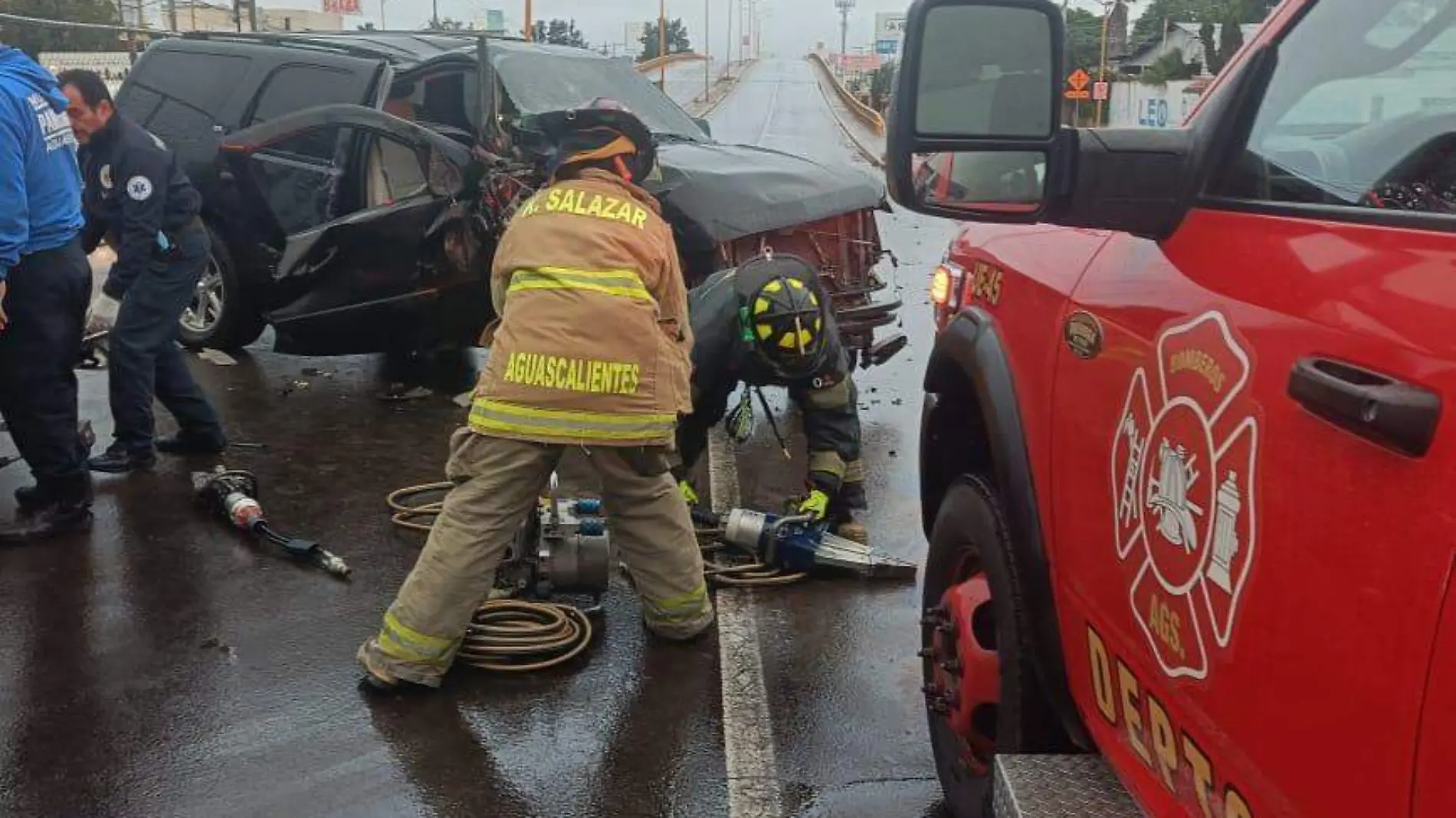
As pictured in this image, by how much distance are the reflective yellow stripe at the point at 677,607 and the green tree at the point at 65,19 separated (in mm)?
19569

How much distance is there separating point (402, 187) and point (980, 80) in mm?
5826

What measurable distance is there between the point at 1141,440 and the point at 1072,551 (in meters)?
0.39

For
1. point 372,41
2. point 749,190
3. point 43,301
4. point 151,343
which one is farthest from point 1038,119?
point 372,41

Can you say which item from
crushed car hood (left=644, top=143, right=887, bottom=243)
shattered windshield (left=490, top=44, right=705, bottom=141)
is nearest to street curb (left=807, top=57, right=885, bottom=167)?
shattered windshield (left=490, top=44, right=705, bottom=141)

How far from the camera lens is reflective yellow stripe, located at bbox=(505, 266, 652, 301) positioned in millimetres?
3707

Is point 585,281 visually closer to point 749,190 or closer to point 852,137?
point 749,190

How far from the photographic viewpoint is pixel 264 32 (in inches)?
341

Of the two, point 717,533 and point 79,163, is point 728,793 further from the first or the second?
point 79,163

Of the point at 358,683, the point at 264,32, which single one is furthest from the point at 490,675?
the point at 264,32

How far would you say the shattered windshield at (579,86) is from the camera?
7.64 metres

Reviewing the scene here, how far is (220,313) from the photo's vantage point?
8.05 m

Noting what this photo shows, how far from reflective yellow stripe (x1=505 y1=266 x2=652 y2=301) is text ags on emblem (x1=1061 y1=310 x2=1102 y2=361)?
1668 millimetres

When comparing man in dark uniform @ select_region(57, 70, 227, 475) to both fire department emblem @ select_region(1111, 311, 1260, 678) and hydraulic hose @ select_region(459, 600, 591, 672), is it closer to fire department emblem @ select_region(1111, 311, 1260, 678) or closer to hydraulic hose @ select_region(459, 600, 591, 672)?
hydraulic hose @ select_region(459, 600, 591, 672)

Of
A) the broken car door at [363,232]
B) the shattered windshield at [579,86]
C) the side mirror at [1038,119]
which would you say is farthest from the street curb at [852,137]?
the side mirror at [1038,119]
